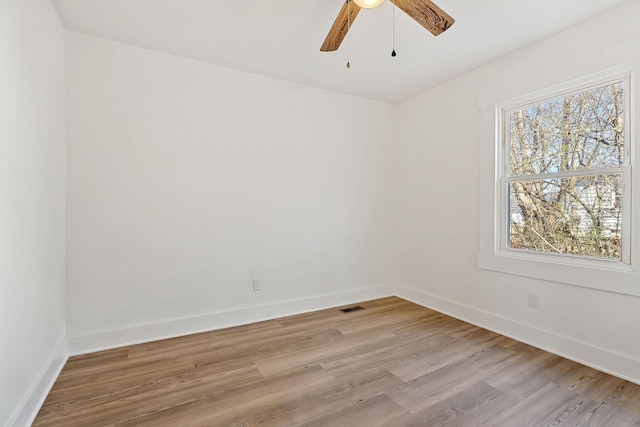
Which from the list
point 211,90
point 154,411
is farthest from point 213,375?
point 211,90

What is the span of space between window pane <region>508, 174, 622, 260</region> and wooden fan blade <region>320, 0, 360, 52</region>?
2.06 m

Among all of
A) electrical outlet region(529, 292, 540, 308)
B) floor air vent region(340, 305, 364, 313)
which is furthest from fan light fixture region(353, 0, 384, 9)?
floor air vent region(340, 305, 364, 313)

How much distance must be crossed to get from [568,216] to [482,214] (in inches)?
25.4

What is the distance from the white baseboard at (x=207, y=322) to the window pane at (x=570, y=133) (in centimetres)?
223

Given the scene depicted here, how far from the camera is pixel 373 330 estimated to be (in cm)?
275

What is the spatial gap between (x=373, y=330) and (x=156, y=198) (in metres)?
2.32

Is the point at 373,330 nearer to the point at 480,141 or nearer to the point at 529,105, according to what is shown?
the point at 480,141

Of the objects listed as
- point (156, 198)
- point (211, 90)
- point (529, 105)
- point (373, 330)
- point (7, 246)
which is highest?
point (211, 90)

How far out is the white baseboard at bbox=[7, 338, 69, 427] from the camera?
1.47 metres

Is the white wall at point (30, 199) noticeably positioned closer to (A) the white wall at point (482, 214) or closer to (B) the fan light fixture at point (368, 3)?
(B) the fan light fixture at point (368, 3)

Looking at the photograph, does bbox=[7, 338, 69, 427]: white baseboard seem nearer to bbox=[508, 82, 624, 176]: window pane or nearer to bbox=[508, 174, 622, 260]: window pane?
bbox=[508, 174, 622, 260]: window pane

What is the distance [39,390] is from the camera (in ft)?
5.52

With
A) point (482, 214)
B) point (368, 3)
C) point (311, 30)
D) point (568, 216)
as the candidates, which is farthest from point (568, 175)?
point (311, 30)

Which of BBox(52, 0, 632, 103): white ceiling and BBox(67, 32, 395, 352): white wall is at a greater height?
BBox(52, 0, 632, 103): white ceiling
